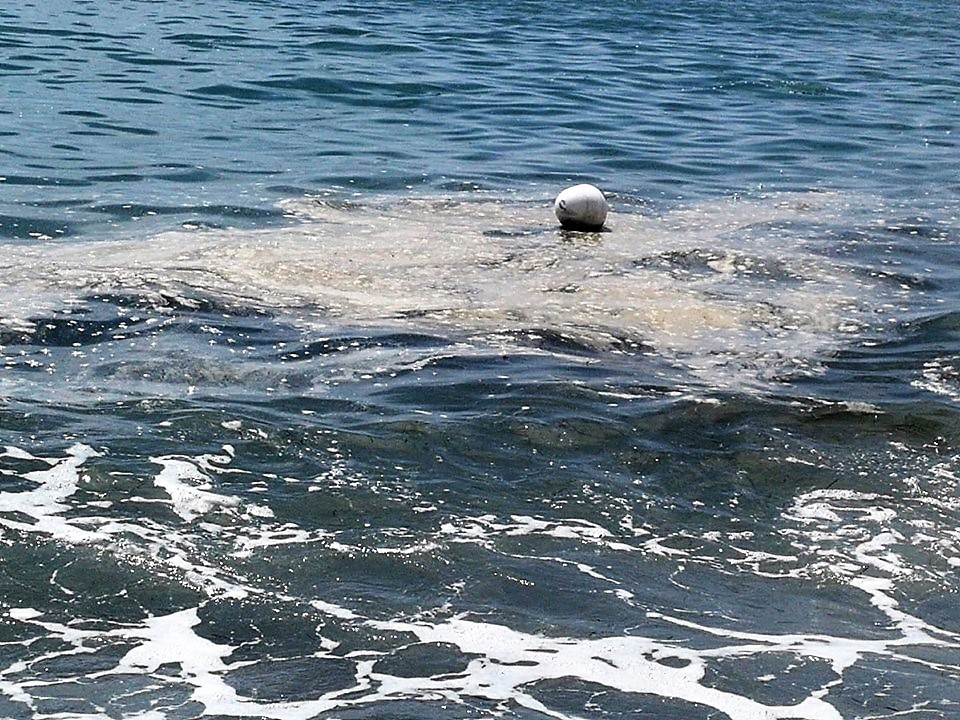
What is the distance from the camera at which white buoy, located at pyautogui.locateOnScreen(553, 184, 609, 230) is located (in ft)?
37.2

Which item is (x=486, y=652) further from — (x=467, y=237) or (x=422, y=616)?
(x=467, y=237)

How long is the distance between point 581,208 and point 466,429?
15.4ft

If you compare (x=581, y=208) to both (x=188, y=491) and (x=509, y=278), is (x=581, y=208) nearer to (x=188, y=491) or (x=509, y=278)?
(x=509, y=278)

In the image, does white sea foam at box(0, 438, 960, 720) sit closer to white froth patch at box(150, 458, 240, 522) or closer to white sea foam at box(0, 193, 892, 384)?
white froth patch at box(150, 458, 240, 522)

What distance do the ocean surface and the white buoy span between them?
0.21 meters

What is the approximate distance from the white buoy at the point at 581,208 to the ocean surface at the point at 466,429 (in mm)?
208

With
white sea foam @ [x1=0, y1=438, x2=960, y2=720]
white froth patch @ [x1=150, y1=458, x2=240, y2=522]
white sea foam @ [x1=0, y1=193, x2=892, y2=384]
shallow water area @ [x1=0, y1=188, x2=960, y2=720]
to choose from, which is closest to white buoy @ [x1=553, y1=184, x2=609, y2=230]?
white sea foam @ [x1=0, y1=193, x2=892, y2=384]

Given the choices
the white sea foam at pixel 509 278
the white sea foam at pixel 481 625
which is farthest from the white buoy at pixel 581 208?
the white sea foam at pixel 481 625

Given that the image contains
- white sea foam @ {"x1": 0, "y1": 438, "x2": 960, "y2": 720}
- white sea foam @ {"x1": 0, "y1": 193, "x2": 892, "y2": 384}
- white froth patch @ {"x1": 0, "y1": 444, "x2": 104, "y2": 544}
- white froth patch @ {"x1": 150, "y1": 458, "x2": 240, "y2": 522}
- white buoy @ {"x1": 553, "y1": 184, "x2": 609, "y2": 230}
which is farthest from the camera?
white buoy @ {"x1": 553, "y1": 184, "x2": 609, "y2": 230}

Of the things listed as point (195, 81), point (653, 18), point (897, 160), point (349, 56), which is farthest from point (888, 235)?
point (653, 18)

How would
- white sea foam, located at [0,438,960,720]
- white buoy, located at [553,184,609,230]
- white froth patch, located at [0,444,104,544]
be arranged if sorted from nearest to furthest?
white sea foam, located at [0,438,960,720]
white froth patch, located at [0,444,104,544]
white buoy, located at [553,184,609,230]

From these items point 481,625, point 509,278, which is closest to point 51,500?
point 481,625

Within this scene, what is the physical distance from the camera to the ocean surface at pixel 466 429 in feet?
16.0

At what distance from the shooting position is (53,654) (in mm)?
4777
